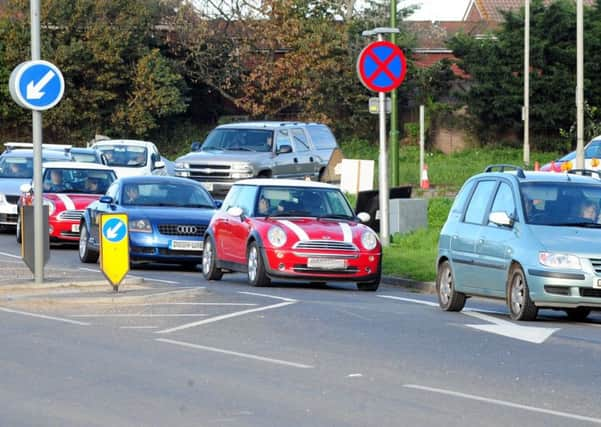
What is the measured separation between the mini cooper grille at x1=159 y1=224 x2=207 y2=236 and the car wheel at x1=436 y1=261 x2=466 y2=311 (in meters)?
6.70

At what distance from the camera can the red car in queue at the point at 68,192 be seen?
27.7m

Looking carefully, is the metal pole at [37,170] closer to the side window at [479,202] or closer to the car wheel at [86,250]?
the side window at [479,202]

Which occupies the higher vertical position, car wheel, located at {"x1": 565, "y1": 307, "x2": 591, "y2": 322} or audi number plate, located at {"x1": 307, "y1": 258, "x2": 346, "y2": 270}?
audi number plate, located at {"x1": 307, "y1": 258, "x2": 346, "y2": 270}

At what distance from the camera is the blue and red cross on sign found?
25.2 m

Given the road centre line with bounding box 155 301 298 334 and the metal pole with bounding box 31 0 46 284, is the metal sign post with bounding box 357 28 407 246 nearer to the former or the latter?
the metal pole with bounding box 31 0 46 284

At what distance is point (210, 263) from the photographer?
22.0 meters

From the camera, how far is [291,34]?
61.2 metres

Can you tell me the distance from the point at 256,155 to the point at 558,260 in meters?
20.8

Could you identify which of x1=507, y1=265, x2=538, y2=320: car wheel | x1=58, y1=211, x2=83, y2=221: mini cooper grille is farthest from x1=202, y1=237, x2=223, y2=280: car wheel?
x1=507, y1=265, x2=538, y2=320: car wheel

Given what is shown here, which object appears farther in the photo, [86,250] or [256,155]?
[256,155]

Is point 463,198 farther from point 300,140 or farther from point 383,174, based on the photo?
point 300,140

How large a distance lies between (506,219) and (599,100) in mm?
44957

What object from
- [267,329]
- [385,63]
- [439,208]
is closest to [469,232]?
[267,329]

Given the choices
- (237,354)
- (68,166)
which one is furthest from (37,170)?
(68,166)
